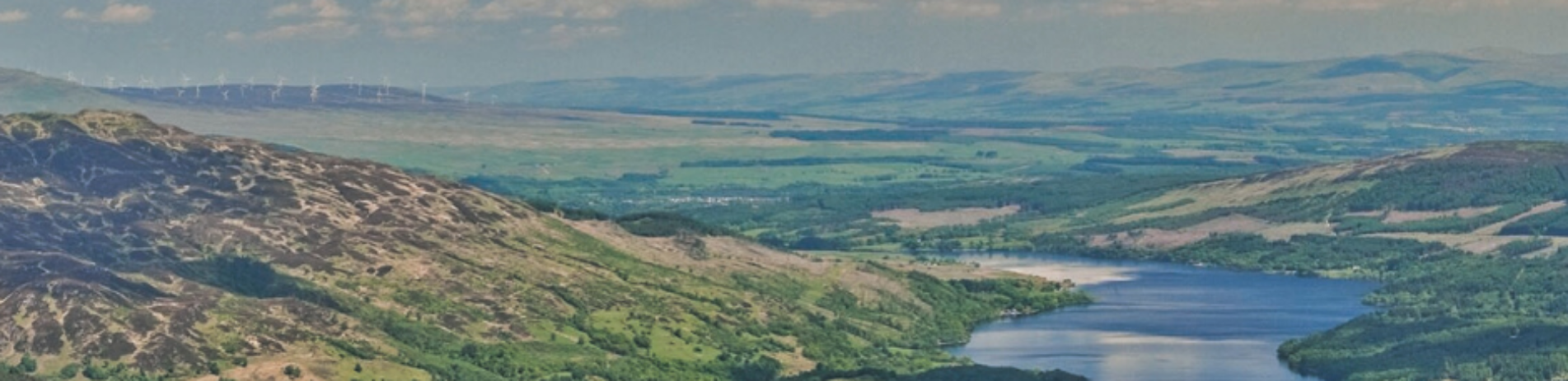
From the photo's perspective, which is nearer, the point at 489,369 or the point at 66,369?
the point at 66,369

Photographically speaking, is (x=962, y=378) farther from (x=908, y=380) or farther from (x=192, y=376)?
(x=192, y=376)

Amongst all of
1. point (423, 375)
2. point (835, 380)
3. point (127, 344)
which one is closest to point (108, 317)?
point (127, 344)

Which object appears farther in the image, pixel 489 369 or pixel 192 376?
pixel 489 369

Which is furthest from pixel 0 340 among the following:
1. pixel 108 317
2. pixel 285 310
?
pixel 285 310

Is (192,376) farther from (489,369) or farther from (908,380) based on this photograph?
(908,380)

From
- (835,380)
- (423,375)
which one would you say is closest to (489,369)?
(423,375)

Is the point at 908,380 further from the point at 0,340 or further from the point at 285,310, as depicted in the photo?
the point at 0,340

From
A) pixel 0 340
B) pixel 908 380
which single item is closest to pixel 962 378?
pixel 908 380
